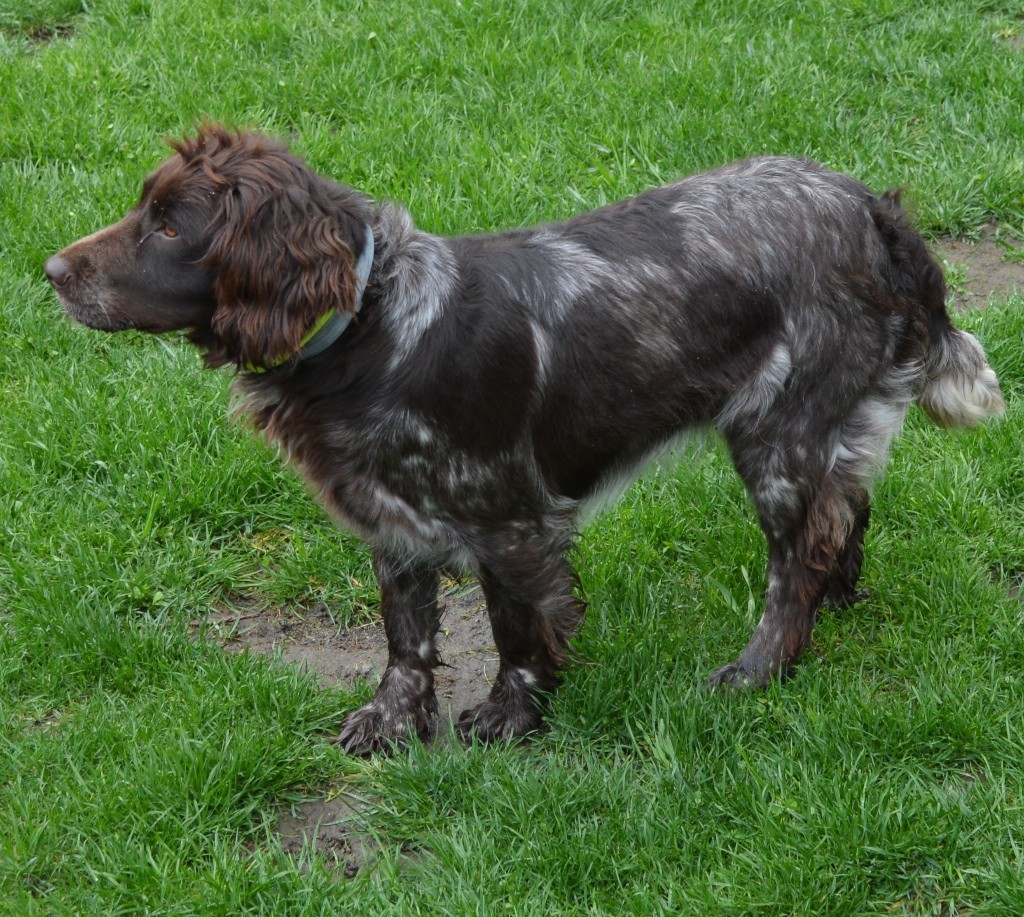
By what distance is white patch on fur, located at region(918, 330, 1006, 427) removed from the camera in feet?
13.9

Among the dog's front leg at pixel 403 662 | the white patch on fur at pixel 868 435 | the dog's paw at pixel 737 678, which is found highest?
the white patch on fur at pixel 868 435

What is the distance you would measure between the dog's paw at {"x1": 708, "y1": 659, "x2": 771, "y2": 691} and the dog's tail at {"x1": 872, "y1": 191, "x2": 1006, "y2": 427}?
1052 mm

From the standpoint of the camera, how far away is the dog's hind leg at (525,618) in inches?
154

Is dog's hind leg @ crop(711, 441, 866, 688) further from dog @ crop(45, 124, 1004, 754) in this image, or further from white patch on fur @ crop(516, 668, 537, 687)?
white patch on fur @ crop(516, 668, 537, 687)

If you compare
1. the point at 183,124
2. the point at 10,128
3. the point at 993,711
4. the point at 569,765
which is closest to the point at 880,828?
the point at 993,711

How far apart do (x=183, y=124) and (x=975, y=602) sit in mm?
4436

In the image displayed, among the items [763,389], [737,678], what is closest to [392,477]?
[763,389]

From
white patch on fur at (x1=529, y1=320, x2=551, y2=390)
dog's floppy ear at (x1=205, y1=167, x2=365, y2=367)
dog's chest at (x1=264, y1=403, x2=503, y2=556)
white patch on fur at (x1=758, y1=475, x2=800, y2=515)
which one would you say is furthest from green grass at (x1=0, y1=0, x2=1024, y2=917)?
dog's floppy ear at (x1=205, y1=167, x2=365, y2=367)

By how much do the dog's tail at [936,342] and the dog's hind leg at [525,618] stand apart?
4.27ft

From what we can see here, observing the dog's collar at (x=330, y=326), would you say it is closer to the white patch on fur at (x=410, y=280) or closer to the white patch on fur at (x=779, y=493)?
the white patch on fur at (x=410, y=280)

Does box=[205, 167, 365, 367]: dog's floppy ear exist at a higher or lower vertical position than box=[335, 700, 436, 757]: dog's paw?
higher

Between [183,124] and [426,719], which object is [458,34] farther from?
[426,719]

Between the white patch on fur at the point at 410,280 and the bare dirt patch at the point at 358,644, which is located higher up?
the white patch on fur at the point at 410,280

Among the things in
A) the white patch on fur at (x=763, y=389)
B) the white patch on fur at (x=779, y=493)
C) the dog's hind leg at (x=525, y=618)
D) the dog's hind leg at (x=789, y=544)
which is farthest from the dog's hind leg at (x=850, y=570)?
the dog's hind leg at (x=525, y=618)
